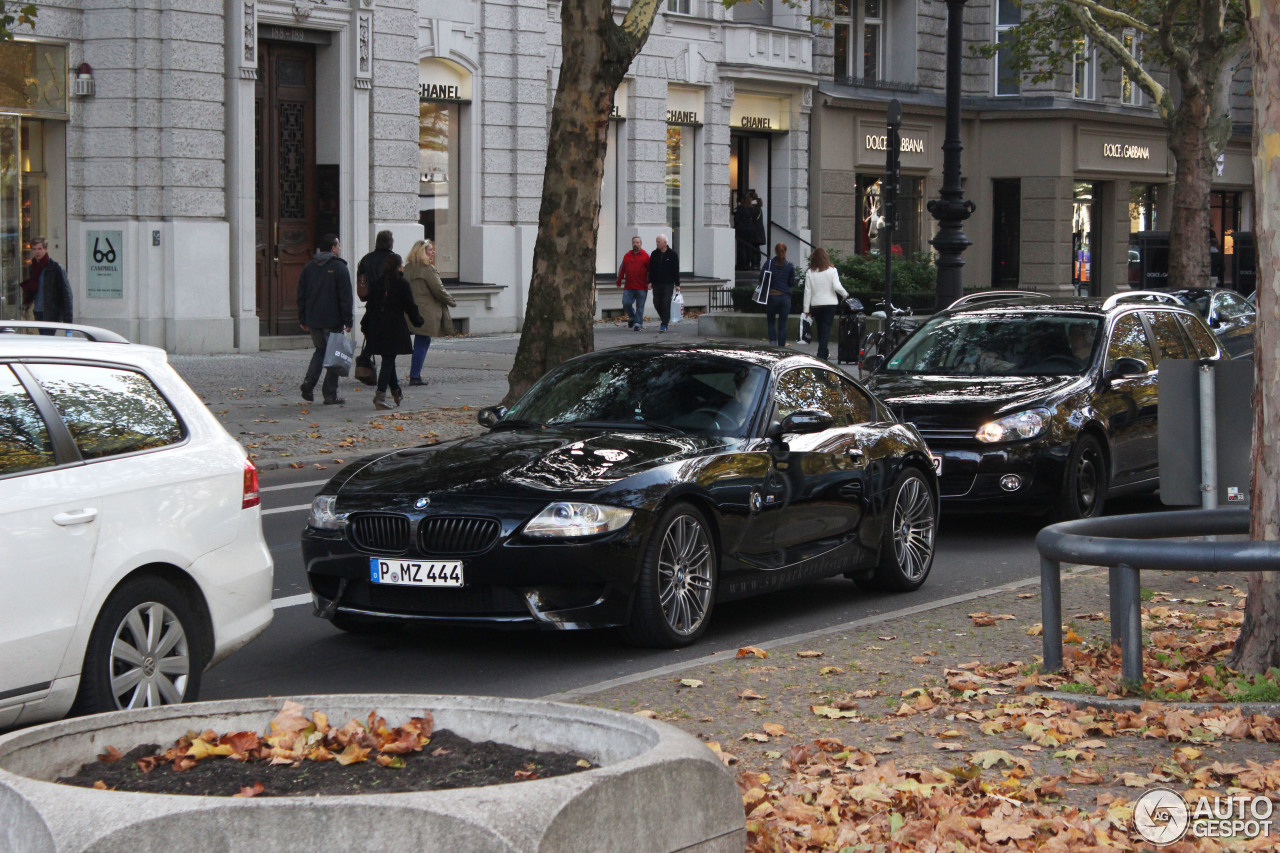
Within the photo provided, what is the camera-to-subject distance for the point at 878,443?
9922mm

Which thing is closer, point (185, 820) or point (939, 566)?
point (185, 820)

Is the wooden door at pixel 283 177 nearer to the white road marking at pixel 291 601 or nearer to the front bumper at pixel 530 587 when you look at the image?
the white road marking at pixel 291 601

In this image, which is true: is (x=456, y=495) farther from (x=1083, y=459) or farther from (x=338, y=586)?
(x=1083, y=459)

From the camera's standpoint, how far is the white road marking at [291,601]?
946 centimetres

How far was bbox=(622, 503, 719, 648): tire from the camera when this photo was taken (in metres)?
7.99

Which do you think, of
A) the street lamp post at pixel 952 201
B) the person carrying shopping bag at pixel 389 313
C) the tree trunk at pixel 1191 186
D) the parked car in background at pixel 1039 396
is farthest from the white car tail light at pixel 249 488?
the tree trunk at pixel 1191 186

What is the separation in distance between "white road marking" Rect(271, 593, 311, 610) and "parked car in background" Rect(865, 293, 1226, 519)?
4547mm

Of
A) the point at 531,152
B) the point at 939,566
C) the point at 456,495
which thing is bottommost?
the point at 939,566

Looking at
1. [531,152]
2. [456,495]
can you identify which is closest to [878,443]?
[456,495]

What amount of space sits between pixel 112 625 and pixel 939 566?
6.15 m

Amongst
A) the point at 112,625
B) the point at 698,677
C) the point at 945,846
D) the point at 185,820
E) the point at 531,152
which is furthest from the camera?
the point at 531,152

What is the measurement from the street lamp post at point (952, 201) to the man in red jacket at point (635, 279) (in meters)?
9.35

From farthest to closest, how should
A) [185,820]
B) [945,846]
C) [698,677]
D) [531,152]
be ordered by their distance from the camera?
1. [531,152]
2. [698,677]
3. [945,846]
4. [185,820]

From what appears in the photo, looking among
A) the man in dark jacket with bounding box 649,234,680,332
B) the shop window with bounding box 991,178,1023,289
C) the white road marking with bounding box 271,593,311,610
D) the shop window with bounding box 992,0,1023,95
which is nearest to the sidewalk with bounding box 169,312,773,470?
the man in dark jacket with bounding box 649,234,680,332
